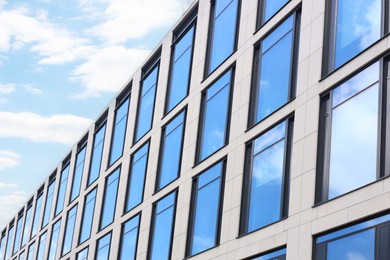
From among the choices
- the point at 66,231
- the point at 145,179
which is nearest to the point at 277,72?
the point at 145,179

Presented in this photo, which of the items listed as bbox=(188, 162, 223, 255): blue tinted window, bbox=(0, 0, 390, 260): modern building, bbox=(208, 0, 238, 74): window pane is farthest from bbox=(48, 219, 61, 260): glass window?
bbox=(208, 0, 238, 74): window pane

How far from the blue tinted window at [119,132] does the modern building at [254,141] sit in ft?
0.43

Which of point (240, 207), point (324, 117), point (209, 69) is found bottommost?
point (240, 207)

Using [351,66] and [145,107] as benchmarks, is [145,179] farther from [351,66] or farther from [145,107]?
[351,66]

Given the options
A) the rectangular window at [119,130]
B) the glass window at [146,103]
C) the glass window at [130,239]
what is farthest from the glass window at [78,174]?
the glass window at [130,239]

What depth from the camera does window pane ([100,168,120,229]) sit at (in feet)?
138

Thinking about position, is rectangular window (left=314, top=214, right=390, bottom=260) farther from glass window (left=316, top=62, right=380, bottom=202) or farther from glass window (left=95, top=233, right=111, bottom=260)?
glass window (left=95, top=233, right=111, bottom=260)

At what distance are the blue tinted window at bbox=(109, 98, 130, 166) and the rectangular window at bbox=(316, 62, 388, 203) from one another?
70.9 feet

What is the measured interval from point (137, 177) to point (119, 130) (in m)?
5.91

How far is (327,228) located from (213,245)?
25.6 ft

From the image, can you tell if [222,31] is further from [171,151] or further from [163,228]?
[163,228]

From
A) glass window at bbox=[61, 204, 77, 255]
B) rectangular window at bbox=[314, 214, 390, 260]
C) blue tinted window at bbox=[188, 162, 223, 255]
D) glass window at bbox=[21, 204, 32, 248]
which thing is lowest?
rectangular window at bbox=[314, 214, 390, 260]

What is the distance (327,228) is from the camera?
21266 millimetres

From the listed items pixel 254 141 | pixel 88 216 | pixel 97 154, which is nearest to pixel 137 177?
pixel 88 216
